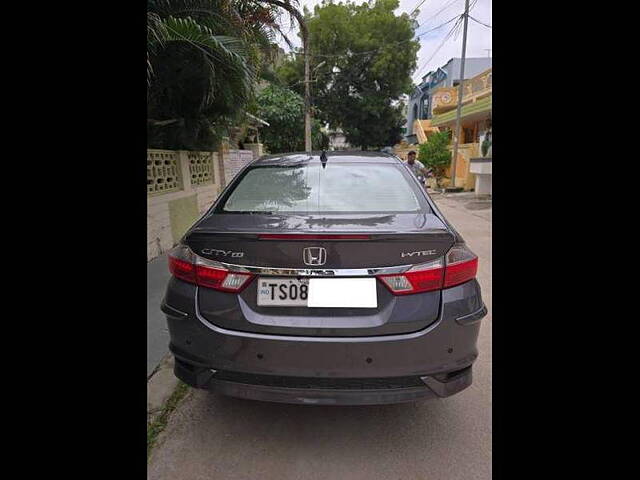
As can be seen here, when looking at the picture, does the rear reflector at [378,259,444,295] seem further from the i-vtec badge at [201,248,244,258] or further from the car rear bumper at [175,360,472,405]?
the i-vtec badge at [201,248,244,258]

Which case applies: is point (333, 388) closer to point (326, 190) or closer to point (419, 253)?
point (419, 253)

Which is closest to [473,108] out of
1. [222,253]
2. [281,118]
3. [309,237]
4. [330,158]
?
[281,118]

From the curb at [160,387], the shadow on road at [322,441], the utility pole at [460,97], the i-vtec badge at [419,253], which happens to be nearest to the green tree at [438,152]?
the utility pole at [460,97]

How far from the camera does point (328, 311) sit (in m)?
1.73

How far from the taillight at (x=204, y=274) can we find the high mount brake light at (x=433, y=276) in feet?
2.06

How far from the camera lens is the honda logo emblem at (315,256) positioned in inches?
68.3

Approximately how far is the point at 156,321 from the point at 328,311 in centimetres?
227

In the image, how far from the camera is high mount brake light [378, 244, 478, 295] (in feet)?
5.72

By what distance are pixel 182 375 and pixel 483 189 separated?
14.3 meters

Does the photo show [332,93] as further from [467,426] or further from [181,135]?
[467,426]

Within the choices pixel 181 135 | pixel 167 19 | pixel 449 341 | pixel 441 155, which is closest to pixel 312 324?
pixel 449 341

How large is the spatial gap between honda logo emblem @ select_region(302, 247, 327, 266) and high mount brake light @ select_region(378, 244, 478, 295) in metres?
0.26

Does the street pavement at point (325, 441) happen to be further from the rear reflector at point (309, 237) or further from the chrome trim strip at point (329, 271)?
the rear reflector at point (309, 237)
